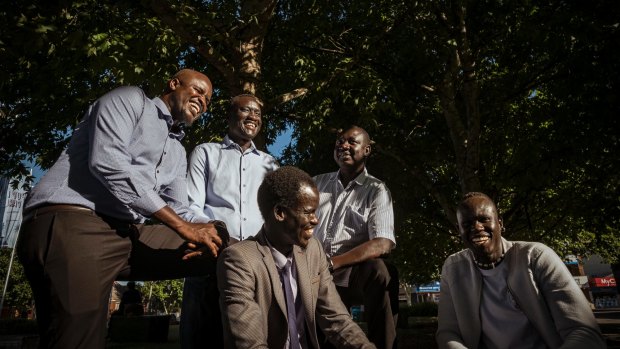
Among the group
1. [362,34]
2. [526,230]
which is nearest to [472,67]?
[362,34]

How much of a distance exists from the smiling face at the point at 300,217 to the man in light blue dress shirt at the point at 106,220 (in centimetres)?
52

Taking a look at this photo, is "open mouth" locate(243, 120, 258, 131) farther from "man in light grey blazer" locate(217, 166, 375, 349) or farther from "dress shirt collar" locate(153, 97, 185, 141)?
"man in light grey blazer" locate(217, 166, 375, 349)

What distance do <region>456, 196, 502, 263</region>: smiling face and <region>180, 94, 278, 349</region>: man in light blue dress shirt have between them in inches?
63.8

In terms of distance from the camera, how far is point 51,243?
2.44 meters

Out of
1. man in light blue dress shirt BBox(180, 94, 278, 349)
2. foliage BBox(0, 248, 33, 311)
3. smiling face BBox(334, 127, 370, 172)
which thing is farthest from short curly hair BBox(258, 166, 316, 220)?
foliage BBox(0, 248, 33, 311)

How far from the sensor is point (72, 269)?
8.02 feet

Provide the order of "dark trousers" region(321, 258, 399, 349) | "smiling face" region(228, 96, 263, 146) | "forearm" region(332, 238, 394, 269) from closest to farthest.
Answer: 1. "dark trousers" region(321, 258, 399, 349)
2. "forearm" region(332, 238, 394, 269)
3. "smiling face" region(228, 96, 263, 146)

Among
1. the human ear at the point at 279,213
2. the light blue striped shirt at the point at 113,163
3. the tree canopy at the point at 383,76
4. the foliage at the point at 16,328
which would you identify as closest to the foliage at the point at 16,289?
the foliage at the point at 16,328

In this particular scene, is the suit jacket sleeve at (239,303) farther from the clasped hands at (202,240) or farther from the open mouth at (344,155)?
the open mouth at (344,155)

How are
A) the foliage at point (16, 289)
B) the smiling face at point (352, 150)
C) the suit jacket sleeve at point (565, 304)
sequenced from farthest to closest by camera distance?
the foliage at point (16, 289)
the smiling face at point (352, 150)
the suit jacket sleeve at point (565, 304)

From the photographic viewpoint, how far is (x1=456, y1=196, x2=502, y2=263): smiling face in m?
3.44

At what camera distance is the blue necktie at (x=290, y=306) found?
2736 mm

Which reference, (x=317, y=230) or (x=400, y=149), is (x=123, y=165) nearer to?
(x=317, y=230)

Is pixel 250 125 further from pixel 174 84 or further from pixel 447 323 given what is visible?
pixel 447 323
